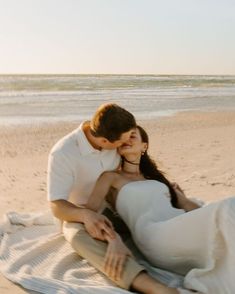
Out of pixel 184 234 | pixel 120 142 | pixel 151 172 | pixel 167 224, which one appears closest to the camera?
pixel 184 234

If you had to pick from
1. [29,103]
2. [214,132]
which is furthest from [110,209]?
[29,103]

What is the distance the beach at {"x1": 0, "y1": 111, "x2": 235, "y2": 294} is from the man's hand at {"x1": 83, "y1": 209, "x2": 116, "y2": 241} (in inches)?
23.8

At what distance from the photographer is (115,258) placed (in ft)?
12.5

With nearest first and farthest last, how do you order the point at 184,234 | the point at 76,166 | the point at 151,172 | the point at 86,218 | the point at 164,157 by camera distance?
the point at 184,234
the point at 86,218
the point at 76,166
the point at 151,172
the point at 164,157

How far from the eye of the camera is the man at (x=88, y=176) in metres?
3.96

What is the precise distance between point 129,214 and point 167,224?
451mm

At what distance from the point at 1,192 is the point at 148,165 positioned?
2.74m

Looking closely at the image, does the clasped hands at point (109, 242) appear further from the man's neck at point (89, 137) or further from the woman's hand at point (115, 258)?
the man's neck at point (89, 137)

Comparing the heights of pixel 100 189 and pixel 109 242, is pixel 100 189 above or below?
above

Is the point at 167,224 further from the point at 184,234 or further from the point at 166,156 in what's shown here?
the point at 166,156

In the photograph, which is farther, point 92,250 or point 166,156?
point 166,156

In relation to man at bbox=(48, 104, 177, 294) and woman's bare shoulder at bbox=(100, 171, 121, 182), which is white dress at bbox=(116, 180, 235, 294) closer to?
woman's bare shoulder at bbox=(100, 171, 121, 182)

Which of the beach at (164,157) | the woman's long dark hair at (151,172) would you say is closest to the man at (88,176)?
Answer: the woman's long dark hair at (151,172)

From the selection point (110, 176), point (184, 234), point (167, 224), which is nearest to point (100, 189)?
point (110, 176)
